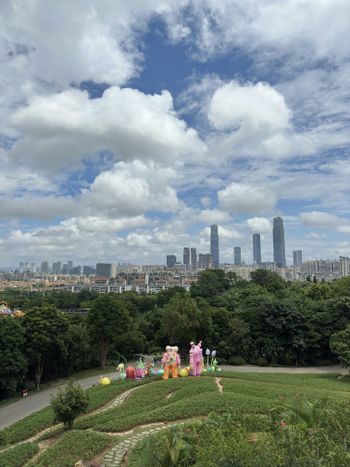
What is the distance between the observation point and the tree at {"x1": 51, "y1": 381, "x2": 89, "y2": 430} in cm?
1291

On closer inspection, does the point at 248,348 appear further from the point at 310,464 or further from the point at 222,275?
the point at 222,275

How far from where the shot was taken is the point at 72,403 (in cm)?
1297

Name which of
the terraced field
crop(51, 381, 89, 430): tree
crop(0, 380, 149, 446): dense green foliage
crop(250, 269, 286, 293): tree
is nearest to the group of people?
the terraced field

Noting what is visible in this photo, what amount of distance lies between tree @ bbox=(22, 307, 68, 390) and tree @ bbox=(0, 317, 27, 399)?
71 centimetres

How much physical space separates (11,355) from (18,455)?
50.7 ft

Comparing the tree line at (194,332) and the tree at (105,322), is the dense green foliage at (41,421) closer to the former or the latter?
the tree line at (194,332)

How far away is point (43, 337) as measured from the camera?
26.7 meters

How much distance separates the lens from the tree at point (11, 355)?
80.0ft

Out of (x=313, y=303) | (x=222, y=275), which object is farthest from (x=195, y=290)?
(x=313, y=303)

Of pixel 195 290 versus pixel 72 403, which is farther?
pixel 195 290

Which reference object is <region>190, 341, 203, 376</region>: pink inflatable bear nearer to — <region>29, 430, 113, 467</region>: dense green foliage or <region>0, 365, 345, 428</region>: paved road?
<region>0, 365, 345, 428</region>: paved road

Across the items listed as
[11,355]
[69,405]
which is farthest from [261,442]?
[11,355]

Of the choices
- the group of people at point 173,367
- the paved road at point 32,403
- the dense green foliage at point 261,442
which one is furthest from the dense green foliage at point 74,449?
the group of people at point 173,367

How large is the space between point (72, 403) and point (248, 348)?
2329cm
